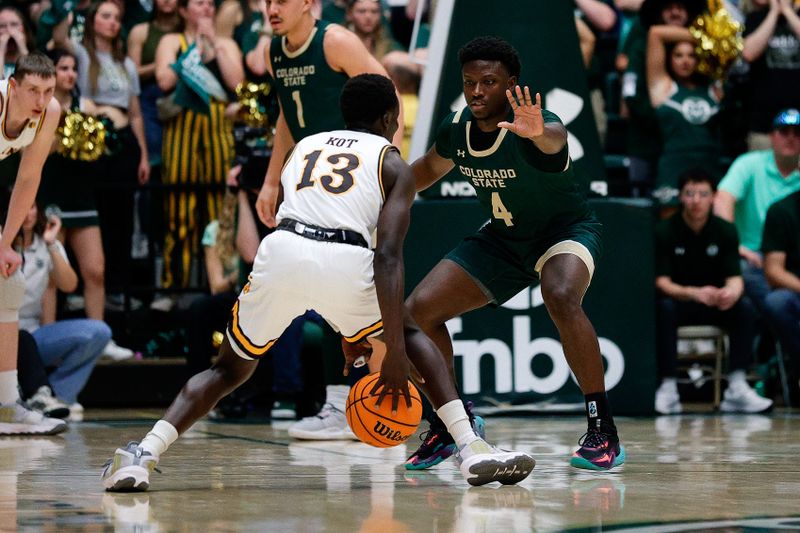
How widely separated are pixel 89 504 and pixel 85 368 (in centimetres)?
467

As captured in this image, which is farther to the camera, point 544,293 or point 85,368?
point 85,368

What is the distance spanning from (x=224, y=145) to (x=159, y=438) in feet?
19.7

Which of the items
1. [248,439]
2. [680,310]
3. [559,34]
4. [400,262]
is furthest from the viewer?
[680,310]

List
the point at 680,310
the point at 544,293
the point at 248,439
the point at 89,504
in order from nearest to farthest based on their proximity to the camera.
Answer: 1. the point at 89,504
2. the point at 544,293
3. the point at 248,439
4. the point at 680,310

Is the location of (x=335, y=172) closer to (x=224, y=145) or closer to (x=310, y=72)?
(x=310, y=72)

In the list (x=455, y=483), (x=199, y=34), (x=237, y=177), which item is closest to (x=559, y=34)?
(x=237, y=177)

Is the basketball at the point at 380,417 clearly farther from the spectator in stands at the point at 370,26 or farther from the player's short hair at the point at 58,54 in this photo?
the spectator in stands at the point at 370,26

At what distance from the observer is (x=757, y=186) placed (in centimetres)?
1093

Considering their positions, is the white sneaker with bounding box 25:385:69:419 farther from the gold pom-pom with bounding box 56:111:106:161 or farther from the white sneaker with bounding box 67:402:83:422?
the gold pom-pom with bounding box 56:111:106:161

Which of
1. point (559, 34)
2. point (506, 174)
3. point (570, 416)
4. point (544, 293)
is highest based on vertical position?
point (559, 34)

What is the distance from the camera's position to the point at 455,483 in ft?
17.8

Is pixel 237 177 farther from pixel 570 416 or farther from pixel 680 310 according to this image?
pixel 680 310

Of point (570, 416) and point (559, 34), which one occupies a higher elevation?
point (559, 34)

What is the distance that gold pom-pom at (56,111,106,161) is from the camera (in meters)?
9.76
